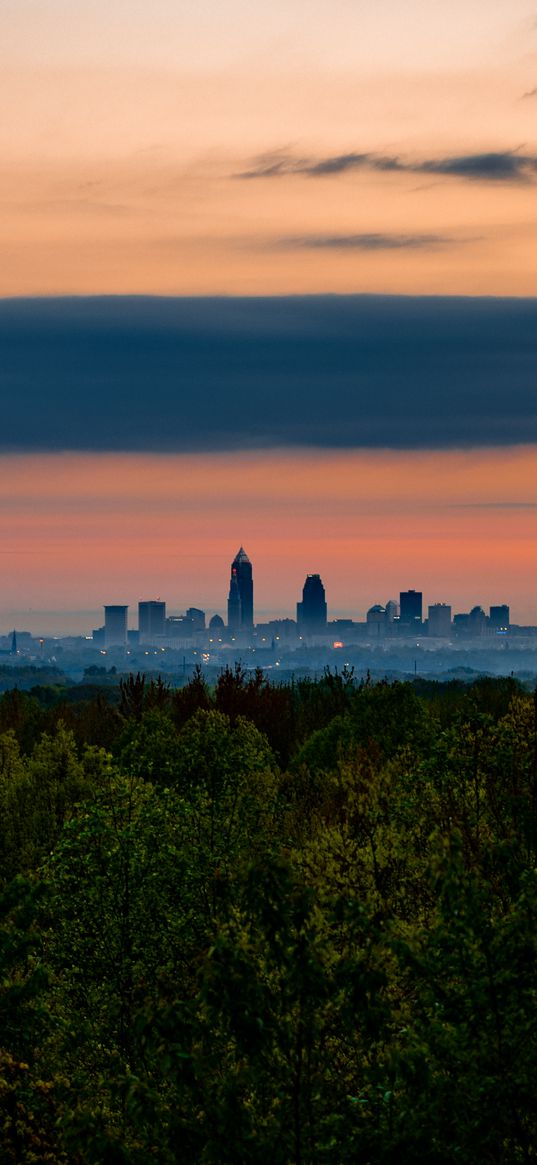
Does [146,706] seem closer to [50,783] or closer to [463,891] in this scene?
[50,783]

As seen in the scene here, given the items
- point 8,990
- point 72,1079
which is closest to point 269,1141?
point 8,990

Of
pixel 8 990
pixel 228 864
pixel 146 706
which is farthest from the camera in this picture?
pixel 146 706

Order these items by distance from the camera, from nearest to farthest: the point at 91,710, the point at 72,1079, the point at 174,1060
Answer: the point at 174,1060 → the point at 72,1079 → the point at 91,710

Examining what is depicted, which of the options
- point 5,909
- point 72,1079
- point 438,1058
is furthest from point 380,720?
point 438,1058

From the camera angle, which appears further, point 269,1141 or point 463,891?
point 463,891

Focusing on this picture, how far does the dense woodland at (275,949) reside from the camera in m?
18.2

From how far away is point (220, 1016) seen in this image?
18.2 metres

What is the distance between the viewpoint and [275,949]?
1803 centimetres

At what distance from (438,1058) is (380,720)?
53.8 m

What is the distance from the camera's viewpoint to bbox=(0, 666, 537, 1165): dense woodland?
18203 mm

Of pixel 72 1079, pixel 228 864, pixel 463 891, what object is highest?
pixel 463 891

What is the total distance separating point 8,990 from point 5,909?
1985 mm

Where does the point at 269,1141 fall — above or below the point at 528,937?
below

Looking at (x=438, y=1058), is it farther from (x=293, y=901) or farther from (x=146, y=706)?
(x=146, y=706)
